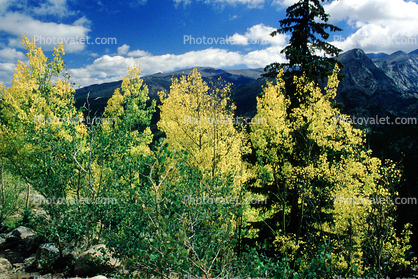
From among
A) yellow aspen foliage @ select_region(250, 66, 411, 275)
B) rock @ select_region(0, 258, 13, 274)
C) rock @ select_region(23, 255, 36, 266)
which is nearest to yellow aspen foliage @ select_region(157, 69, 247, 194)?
yellow aspen foliage @ select_region(250, 66, 411, 275)

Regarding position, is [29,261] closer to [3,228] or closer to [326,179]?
[3,228]

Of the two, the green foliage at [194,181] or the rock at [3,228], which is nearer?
the green foliage at [194,181]

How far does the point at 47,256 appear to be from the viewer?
31.8ft

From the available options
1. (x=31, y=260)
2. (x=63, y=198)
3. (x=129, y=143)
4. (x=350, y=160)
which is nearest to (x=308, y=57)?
(x=350, y=160)

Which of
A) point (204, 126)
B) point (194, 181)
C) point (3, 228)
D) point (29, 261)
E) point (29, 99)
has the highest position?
point (29, 99)

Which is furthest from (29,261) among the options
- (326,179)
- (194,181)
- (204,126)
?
(326,179)

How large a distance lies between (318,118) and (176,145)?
778 cm

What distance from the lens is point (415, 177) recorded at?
22.9m

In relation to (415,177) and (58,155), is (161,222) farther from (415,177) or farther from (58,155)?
(415,177)

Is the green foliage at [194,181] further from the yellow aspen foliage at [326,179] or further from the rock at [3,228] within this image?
the rock at [3,228]

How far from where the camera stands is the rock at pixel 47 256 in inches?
370

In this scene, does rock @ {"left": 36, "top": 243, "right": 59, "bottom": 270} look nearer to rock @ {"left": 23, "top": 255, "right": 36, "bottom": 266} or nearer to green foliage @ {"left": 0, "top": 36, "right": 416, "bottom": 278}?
green foliage @ {"left": 0, "top": 36, "right": 416, "bottom": 278}

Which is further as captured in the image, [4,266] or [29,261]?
[29,261]

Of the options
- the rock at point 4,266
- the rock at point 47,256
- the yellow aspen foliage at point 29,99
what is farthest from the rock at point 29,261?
the yellow aspen foliage at point 29,99
